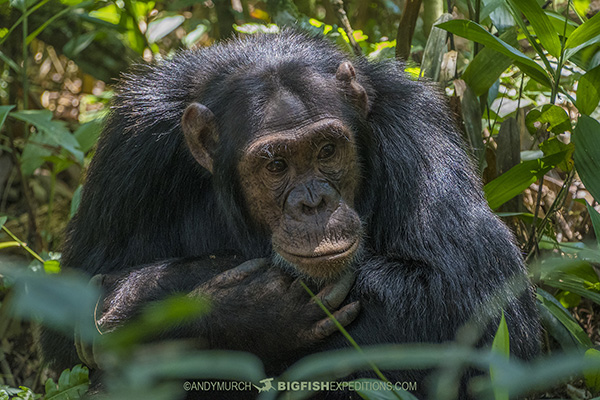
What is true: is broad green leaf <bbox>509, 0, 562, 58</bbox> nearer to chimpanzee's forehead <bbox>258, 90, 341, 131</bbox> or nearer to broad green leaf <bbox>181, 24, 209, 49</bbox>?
chimpanzee's forehead <bbox>258, 90, 341, 131</bbox>

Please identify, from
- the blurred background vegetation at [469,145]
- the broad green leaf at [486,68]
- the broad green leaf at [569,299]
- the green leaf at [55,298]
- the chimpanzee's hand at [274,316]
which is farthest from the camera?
the broad green leaf at [569,299]

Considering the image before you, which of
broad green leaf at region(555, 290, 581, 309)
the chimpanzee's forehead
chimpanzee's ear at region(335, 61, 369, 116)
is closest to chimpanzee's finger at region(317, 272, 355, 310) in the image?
the chimpanzee's forehead

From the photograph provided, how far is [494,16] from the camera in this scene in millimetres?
5039

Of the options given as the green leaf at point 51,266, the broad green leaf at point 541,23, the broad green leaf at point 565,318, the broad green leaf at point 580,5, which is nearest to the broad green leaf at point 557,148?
the broad green leaf at point 541,23

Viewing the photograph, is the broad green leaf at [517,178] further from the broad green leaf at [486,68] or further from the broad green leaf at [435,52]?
the broad green leaf at [435,52]

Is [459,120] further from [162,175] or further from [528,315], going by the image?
[162,175]

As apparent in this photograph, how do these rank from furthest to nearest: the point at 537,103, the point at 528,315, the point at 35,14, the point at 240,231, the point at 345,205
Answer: the point at 35,14, the point at 537,103, the point at 240,231, the point at 528,315, the point at 345,205

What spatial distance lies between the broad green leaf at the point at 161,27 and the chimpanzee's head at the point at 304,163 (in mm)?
3142

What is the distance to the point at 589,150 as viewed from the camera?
415cm

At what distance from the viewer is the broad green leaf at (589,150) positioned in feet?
13.6

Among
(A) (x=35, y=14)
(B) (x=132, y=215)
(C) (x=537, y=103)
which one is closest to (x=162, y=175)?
(B) (x=132, y=215)

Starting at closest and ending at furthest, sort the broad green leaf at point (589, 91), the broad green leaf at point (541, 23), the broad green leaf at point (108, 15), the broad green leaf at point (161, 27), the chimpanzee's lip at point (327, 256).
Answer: the chimpanzee's lip at point (327, 256)
the broad green leaf at point (541, 23)
the broad green leaf at point (589, 91)
the broad green leaf at point (108, 15)
the broad green leaf at point (161, 27)

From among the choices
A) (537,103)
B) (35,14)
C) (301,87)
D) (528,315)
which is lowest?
(35,14)

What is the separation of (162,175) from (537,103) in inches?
121
